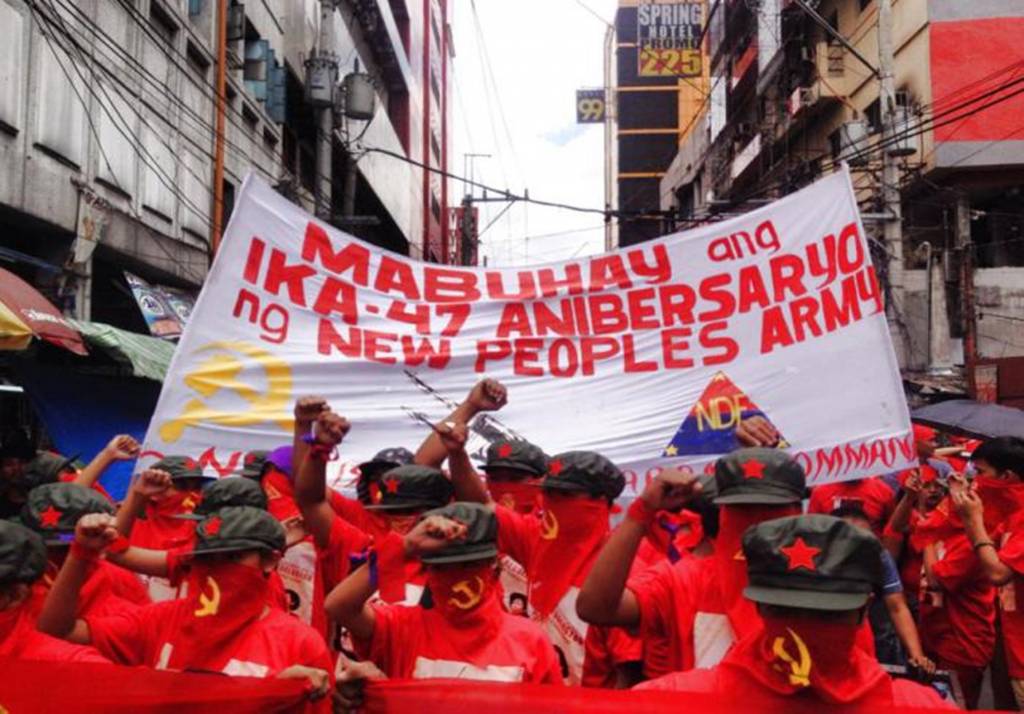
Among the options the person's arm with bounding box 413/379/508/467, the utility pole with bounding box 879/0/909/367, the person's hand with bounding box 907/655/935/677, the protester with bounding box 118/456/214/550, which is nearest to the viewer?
the person's arm with bounding box 413/379/508/467

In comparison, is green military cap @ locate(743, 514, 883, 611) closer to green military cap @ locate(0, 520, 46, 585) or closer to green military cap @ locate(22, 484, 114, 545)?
green military cap @ locate(0, 520, 46, 585)

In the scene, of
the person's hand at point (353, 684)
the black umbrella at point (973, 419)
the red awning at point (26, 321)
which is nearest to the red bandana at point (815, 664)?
the person's hand at point (353, 684)

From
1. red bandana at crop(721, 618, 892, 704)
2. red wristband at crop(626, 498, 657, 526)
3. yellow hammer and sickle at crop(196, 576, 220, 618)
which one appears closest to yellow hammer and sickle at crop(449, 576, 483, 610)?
red wristband at crop(626, 498, 657, 526)

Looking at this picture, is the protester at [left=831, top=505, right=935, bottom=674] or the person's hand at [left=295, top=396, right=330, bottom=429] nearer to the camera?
the person's hand at [left=295, top=396, right=330, bottom=429]

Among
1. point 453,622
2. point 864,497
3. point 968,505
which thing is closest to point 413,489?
point 453,622

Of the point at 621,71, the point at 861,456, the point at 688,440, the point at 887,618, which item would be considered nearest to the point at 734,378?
the point at 688,440

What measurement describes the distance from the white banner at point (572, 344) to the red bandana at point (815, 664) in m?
2.62

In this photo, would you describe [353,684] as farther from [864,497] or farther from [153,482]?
[864,497]

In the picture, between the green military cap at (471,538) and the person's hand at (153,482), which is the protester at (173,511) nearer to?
the person's hand at (153,482)

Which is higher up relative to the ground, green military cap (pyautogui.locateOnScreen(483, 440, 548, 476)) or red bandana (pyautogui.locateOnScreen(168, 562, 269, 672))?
green military cap (pyautogui.locateOnScreen(483, 440, 548, 476))

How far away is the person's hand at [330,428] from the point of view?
382cm

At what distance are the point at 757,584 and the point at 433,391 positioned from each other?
3.32 meters

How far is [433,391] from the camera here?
5590mm

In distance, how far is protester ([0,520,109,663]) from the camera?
10.1 feet
